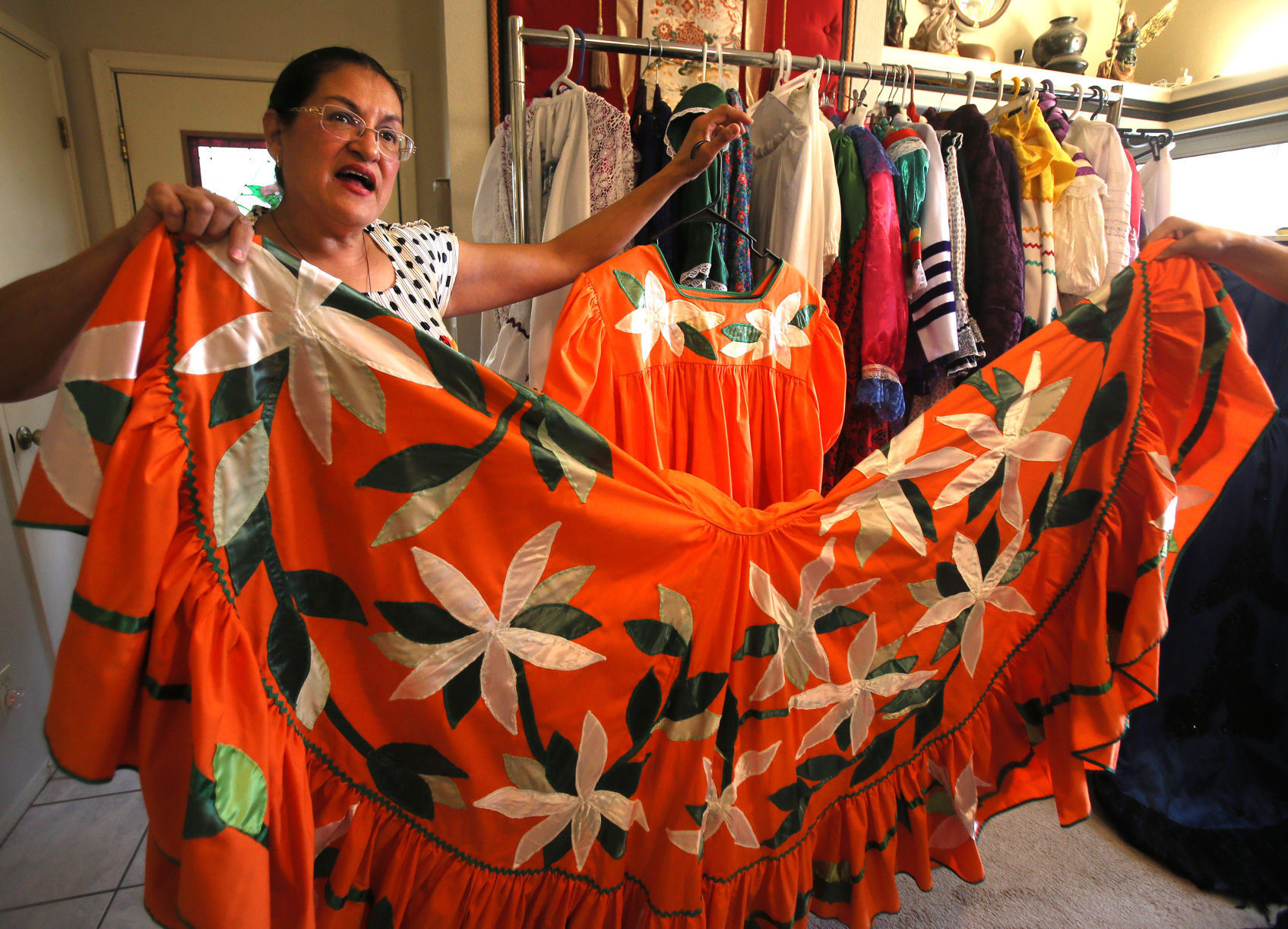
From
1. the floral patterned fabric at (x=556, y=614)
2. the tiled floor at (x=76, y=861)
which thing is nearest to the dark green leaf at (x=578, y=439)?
the floral patterned fabric at (x=556, y=614)

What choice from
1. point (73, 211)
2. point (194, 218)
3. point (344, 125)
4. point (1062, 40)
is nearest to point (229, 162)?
point (73, 211)

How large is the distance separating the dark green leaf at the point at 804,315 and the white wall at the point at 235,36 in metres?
1.31

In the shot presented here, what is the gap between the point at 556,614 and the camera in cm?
72

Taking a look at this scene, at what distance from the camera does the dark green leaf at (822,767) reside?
812mm

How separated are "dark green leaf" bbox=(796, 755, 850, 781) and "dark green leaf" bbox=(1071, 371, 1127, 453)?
539mm

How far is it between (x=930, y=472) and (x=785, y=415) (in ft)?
1.15

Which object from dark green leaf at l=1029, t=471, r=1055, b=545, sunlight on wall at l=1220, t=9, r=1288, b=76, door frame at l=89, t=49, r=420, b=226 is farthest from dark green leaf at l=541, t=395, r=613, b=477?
sunlight on wall at l=1220, t=9, r=1288, b=76

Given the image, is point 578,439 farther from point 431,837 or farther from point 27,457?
point 27,457

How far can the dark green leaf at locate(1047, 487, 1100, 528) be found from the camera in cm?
84

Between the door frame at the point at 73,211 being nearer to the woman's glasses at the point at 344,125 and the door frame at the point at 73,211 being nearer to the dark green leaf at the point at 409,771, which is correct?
the woman's glasses at the point at 344,125

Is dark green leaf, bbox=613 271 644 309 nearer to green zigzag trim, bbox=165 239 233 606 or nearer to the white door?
green zigzag trim, bbox=165 239 233 606

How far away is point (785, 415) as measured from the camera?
1143 millimetres

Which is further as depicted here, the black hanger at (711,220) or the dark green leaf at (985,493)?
the black hanger at (711,220)

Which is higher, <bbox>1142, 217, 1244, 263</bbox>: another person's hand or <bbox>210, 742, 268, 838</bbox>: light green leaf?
<bbox>1142, 217, 1244, 263</bbox>: another person's hand
